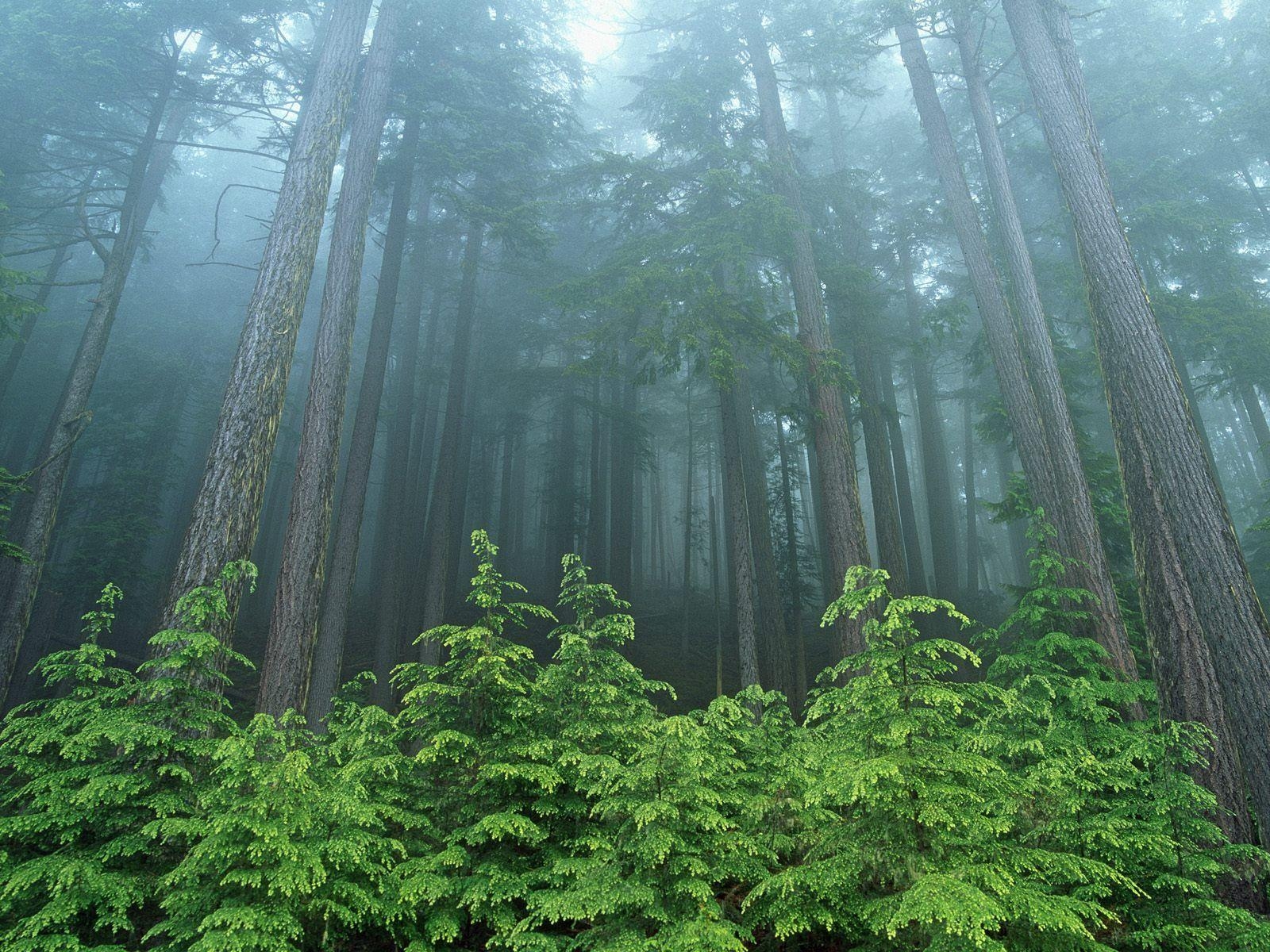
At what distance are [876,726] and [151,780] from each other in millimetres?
4293

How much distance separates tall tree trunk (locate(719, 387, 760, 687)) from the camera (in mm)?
12000

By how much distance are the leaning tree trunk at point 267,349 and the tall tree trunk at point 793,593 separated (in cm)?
960

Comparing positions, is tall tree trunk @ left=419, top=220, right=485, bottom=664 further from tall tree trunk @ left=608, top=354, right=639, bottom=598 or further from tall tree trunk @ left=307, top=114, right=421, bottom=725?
tall tree trunk @ left=608, top=354, right=639, bottom=598

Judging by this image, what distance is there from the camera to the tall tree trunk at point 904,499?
61.4 ft

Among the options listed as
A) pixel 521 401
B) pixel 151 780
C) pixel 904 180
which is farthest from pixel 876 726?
pixel 904 180

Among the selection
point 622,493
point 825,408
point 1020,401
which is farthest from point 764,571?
point 622,493

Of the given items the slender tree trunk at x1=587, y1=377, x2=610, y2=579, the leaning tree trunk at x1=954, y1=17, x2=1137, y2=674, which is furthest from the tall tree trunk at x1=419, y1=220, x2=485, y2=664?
the leaning tree trunk at x1=954, y1=17, x2=1137, y2=674

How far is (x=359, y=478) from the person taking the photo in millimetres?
12180

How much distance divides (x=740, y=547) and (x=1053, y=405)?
233 inches

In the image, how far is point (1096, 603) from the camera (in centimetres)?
805

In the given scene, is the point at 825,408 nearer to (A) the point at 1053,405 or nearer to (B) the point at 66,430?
(A) the point at 1053,405

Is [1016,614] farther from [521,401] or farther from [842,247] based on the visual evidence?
[521,401]

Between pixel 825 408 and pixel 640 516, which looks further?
pixel 640 516

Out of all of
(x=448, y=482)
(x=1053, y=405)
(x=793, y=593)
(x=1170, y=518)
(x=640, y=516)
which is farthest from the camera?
(x=640, y=516)
